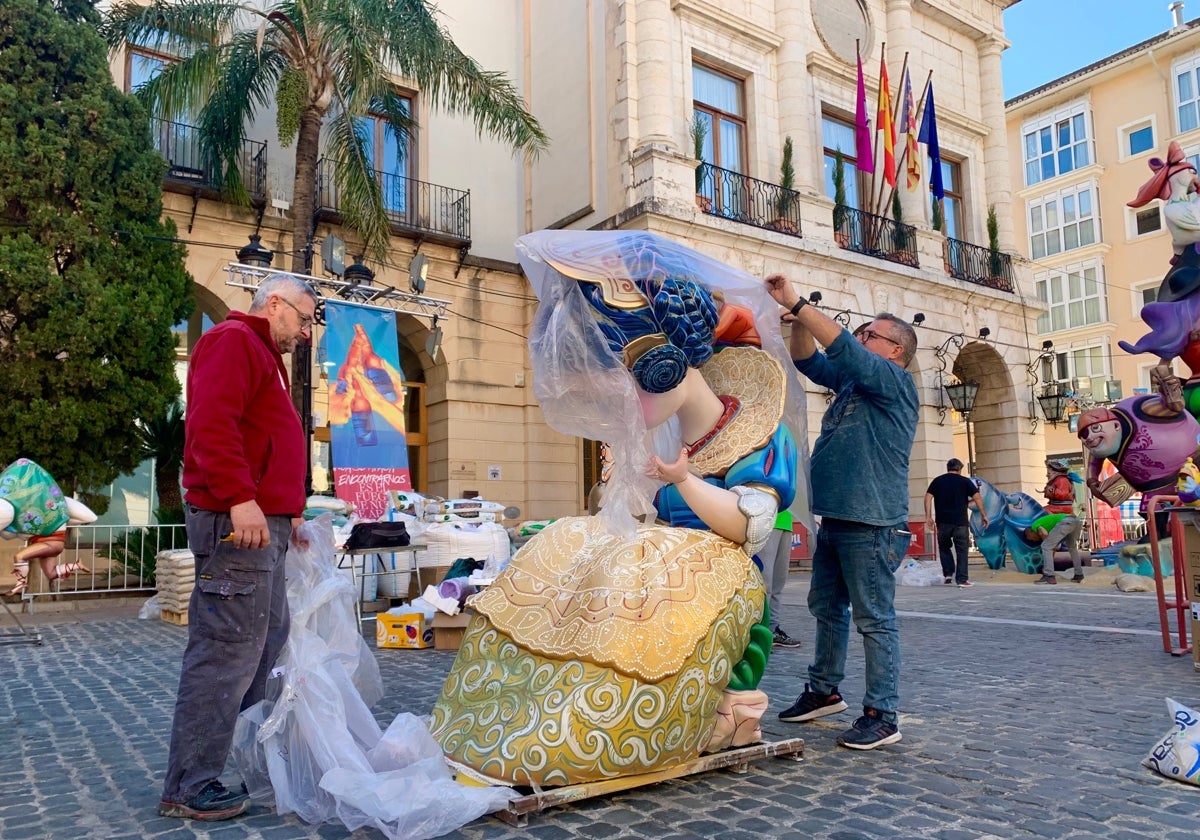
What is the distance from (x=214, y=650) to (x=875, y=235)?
1642 centimetres

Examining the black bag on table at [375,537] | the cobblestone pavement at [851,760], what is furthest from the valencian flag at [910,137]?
the black bag on table at [375,537]

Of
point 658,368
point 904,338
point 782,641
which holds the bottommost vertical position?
point 782,641

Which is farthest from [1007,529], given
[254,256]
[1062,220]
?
[1062,220]

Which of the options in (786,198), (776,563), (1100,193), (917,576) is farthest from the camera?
(1100,193)

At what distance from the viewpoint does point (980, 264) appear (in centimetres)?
1903

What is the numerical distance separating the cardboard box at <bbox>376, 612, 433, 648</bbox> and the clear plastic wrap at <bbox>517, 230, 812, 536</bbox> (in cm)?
409

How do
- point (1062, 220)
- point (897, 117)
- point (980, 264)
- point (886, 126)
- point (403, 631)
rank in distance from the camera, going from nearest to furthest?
1. point (403, 631)
2. point (886, 126)
3. point (897, 117)
4. point (980, 264)
5. point (1062, 220)

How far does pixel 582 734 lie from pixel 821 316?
1.79 m

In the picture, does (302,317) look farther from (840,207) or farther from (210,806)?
(840,207)

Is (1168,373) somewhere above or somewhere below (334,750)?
above

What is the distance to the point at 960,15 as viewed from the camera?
19.4 m

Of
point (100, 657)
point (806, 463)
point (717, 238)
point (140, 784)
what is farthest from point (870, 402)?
point (717, 238)

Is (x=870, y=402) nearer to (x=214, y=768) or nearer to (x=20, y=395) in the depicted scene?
(x=214, y=768)

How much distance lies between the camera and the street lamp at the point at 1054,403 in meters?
18.6
